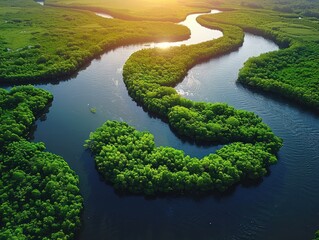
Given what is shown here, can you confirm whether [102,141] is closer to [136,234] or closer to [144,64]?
[136,234]

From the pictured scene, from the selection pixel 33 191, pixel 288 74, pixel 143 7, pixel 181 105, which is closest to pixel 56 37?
pixel 181 105

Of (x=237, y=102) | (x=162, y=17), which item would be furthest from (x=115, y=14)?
(x=237, y=102)

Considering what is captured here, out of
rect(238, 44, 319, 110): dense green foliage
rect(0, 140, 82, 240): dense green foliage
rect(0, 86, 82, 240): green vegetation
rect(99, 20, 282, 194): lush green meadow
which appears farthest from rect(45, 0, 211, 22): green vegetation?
rect(0, 140, 82, 240): dense green foliage

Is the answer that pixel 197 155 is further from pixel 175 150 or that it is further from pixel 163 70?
pixel 163 70

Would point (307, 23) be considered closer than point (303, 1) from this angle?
Yes

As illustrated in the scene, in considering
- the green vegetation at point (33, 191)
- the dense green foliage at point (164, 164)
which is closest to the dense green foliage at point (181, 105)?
the dense green foliage at point (164, 164)

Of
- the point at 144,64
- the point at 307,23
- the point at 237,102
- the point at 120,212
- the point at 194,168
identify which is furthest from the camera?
the point at 307,23
